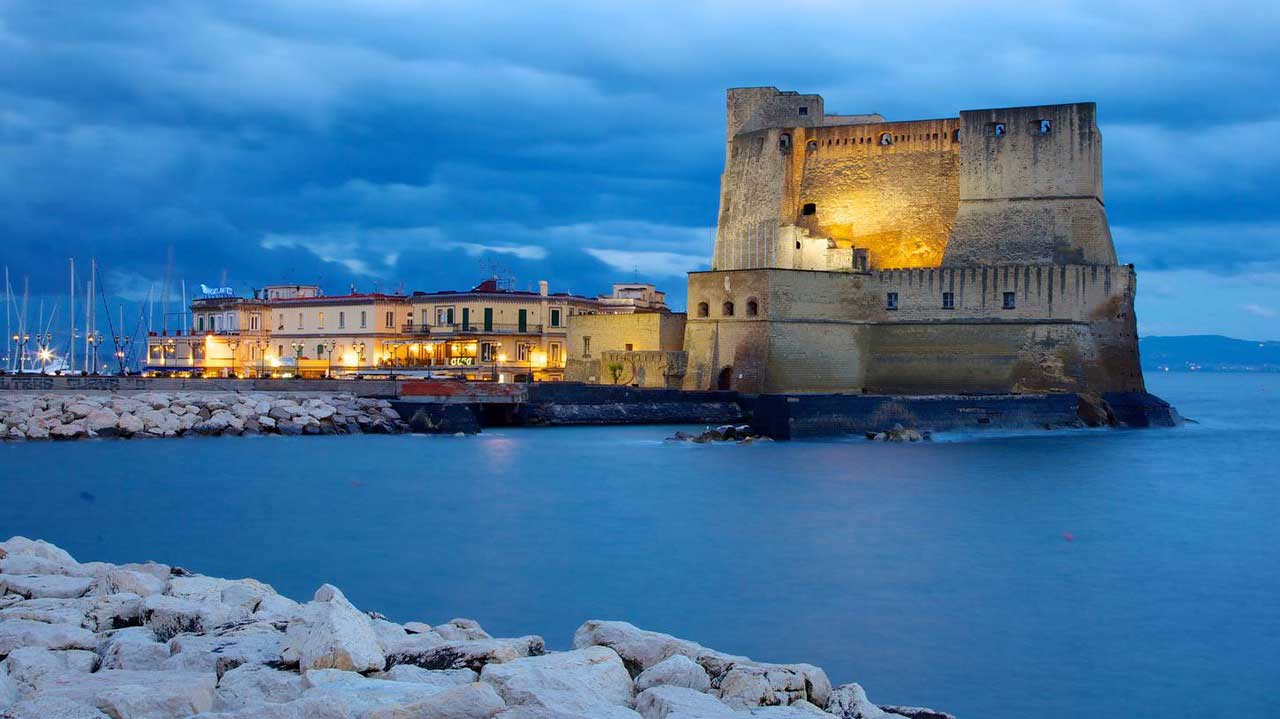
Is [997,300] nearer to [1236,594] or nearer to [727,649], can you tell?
[1236,594]

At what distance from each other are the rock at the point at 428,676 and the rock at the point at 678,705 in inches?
30.5

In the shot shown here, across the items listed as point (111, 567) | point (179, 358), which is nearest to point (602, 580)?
point (111, 567)

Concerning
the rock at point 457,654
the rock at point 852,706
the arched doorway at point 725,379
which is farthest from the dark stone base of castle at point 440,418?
Answer: the rock at point 852,706

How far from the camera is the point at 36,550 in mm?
8945

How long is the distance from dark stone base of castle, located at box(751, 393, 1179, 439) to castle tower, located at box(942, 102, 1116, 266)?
12.3ft

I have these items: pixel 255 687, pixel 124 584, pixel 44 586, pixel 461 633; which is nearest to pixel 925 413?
pixel 461 633

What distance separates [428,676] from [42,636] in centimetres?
198

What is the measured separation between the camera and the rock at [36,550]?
344 inches

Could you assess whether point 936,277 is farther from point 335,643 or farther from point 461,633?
point 335,643

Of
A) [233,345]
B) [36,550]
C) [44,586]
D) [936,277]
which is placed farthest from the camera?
[233,345]

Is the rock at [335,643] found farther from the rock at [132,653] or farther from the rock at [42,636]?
the rock at [42,636]

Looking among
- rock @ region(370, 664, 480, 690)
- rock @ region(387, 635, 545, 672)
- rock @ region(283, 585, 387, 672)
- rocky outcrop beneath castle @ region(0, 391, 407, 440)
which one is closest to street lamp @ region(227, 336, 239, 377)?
rocky outcrop beneath castle @ region(0, 391, 407, 440)

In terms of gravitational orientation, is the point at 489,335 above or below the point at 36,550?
above

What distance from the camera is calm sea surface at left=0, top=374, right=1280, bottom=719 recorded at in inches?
319
